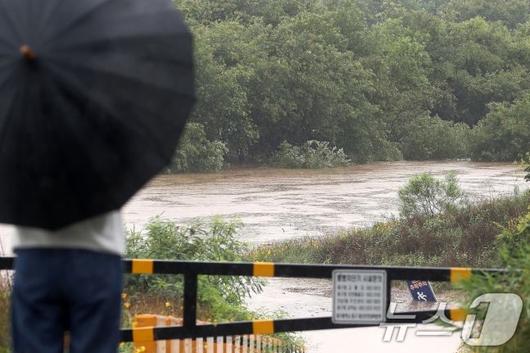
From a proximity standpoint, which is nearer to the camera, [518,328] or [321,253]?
[518,328]

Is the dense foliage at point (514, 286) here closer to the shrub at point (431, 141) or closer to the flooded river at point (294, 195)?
the flooded river at point (294, 195)

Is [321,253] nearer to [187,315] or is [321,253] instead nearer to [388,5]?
[187,315]

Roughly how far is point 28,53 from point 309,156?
4263 cm

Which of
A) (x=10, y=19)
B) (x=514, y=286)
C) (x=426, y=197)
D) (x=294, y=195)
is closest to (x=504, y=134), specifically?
(x=294, y=195)

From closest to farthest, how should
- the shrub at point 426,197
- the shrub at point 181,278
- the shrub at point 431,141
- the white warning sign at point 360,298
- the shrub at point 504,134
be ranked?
1. the white warning sign at point 360,298
2. the shrub at point 181,278
3. the shrub at point 426,197
4. the shrub at point 504,134
5. the shrub at point 431,141

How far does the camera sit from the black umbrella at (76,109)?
313cm

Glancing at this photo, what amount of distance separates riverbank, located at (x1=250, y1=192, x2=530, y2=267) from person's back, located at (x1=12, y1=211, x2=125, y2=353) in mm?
17372

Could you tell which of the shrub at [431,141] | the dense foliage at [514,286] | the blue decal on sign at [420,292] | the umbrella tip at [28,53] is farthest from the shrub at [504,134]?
the umbrella tip at [28,53]

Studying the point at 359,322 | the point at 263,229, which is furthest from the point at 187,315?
the point at 263,229

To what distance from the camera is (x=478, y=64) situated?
6019 cm

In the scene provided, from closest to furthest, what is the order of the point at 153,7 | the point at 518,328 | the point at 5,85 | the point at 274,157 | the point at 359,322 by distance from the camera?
the point at 5,85 → the point at 153,7 → the point at 518,328 → the point at 359,322 → the point at 274,157

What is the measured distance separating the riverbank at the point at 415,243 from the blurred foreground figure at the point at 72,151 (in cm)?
1738

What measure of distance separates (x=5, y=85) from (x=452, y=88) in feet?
191

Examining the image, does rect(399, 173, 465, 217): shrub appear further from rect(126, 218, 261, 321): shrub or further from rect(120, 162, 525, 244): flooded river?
rect(126, 218, 261, 321): shrub
